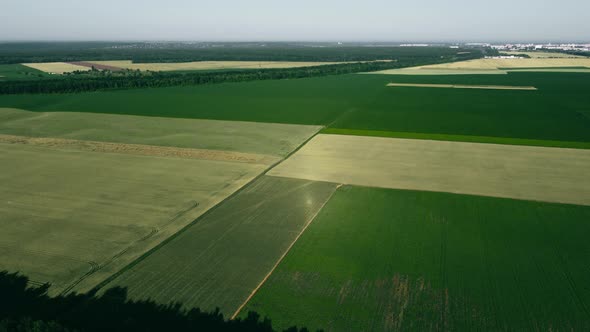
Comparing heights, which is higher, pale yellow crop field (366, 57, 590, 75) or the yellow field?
the yellow field

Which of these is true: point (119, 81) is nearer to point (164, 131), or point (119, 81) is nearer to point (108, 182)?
point (164, 131)

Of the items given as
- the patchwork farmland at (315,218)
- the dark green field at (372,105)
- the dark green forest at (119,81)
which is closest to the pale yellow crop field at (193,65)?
the dark green forest at (119,81)

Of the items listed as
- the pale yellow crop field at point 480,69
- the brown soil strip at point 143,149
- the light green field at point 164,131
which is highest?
the pale yellow crop field at point 480,69

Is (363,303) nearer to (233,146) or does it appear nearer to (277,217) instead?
(277,217)

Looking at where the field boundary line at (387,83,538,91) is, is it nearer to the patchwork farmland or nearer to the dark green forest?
the dark green forest

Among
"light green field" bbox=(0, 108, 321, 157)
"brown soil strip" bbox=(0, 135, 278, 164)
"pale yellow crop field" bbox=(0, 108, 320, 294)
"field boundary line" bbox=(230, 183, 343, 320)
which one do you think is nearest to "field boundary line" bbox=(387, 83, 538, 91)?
"light green field" bbox=(0, 108, 321, 157)

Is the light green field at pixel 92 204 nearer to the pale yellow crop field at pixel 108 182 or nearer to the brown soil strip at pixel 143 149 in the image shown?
the pale yellow crop field at pixel 108 182

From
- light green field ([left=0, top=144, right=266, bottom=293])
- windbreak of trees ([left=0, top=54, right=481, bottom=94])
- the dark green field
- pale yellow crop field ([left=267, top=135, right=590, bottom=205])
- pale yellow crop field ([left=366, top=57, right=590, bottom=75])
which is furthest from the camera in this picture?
pale yellow crop field ([left=366, top=57, right=590, bottom=75])
